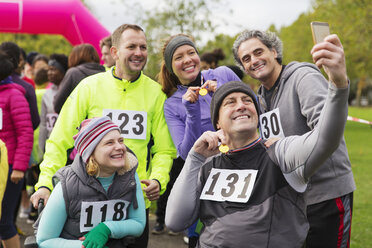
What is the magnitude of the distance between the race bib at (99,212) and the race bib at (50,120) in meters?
3.35

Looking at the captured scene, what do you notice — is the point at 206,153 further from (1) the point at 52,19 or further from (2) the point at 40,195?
(1) the point at 52,19

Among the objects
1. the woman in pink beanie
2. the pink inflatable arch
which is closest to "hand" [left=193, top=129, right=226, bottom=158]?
the woman in pink beanie

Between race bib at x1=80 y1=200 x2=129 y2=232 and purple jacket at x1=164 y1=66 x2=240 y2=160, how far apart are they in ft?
2.13

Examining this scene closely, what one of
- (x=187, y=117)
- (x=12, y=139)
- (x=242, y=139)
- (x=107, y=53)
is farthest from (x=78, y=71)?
(x=242, y=139)

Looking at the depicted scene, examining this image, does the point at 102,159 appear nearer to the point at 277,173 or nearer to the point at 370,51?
the point at 277,173

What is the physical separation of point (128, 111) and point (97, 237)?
950mm

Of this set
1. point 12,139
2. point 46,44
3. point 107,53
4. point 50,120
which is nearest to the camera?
point 12,139

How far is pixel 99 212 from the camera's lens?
8.95 feet

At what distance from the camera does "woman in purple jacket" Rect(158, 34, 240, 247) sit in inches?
125

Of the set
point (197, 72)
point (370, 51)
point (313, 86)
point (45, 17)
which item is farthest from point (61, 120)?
point (370, 51)

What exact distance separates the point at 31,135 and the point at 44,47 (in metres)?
29.5

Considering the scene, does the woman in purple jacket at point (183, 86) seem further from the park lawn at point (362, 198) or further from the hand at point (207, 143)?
the park lawn at point (362, 198)

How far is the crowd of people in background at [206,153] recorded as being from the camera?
7.45 feet

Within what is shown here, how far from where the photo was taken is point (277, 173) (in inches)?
91.4
